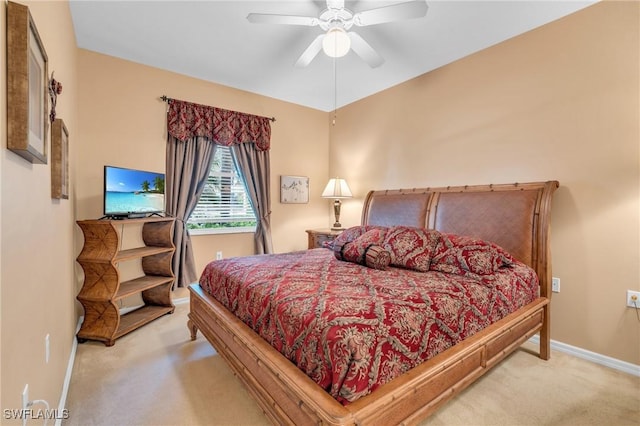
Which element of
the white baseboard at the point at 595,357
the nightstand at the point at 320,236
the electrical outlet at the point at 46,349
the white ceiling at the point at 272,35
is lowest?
the white baseboard at the point at 595,357

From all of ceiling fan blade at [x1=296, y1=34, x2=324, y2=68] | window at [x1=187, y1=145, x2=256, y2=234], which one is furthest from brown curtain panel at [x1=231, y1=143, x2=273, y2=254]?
ceiling fan blade at [x1=296, y1=34, x2=324, y2=68]

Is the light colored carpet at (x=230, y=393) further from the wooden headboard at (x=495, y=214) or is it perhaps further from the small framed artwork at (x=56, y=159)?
the small framed artwork at (x=56, y=159)

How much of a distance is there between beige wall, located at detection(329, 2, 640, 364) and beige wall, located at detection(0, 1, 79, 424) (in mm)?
3384

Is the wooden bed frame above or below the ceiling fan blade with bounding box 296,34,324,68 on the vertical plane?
below

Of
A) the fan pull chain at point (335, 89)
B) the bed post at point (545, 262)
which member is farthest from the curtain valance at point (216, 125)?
the bed post at point (545, 262)

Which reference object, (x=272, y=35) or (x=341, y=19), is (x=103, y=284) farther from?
(x=341, y=19)

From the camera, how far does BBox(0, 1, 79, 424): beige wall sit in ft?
3.11

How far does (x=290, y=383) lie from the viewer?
1281mm

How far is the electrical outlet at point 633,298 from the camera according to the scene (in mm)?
2176

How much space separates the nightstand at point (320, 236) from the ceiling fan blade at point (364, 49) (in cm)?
208

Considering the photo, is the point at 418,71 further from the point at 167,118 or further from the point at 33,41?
the point at 33,41

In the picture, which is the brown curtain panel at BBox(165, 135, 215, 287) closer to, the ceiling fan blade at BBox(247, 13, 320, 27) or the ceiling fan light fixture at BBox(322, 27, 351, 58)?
the ceiling fan blade at BBox(247, 13, 320, 27)

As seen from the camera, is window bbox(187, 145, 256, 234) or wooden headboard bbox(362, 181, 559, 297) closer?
wooden headboard bbox(362, 181, 559, 297)

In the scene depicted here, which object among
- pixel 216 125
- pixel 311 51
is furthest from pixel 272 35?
pixel 216 125
